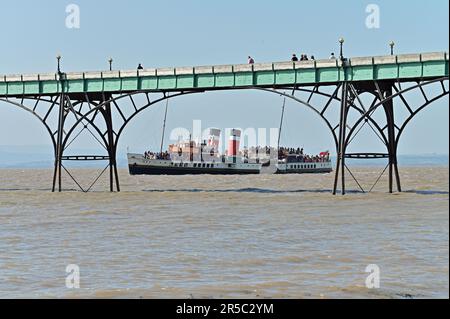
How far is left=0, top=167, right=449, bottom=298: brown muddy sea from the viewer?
16859 mm

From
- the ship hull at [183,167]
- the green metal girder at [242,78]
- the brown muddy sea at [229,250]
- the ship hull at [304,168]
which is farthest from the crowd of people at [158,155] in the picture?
the brown muddy sea at [229,250]

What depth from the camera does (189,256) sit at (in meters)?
21.9

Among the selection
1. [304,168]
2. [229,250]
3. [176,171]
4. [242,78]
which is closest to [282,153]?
[304,168]

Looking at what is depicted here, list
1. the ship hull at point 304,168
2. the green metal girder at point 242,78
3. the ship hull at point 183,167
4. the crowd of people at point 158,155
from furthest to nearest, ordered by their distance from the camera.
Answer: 1. the ship hull at point 304,168
2. the crowd of people at point 158,155
3. the ship hull at point 183,167
4. the green metal girder at point 242,78

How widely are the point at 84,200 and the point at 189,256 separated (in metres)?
27.9

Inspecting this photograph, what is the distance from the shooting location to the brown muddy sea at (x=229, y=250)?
1686 centimetres

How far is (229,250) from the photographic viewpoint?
23.2 metres

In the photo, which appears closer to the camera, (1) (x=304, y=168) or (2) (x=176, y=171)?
(2) (x=176, y=171)

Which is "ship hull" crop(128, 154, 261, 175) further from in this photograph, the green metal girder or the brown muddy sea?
the brown muddy sea

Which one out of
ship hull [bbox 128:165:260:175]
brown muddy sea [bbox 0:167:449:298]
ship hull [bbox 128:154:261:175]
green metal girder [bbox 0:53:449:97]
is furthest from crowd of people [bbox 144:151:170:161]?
brown muddy sea [bbox 0:167:449:298]

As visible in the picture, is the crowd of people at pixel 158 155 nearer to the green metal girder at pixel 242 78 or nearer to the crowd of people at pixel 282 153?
the crowd of people at pixel 282 153

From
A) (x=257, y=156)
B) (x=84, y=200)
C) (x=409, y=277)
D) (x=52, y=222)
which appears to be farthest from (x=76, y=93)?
(x=257, y=156)

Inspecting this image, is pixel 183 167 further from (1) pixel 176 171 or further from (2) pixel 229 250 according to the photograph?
(2) pixel 229 250

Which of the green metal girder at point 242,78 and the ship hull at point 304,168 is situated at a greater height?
the green metal girder at point 242,78
